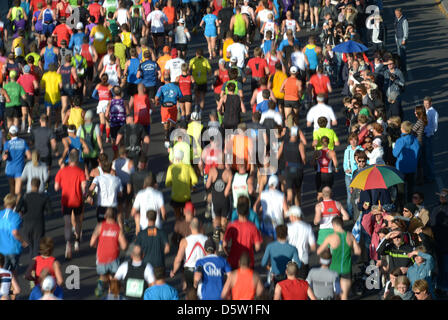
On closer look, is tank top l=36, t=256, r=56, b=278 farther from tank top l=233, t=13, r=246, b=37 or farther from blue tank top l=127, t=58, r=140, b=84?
tank top l=233, t=13, r=246, b=37

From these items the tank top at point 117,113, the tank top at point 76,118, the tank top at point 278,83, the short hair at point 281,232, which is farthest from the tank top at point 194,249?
the tank top at point 278,83

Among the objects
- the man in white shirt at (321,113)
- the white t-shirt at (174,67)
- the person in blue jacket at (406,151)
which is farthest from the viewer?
the white t-shirt at (174,67)

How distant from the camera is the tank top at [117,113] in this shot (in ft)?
76.2

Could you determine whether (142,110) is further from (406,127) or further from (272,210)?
(272,210)

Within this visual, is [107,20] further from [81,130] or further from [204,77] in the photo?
[81,130]

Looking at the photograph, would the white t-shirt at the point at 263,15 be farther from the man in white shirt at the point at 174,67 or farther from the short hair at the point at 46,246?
the short hair at the point at 46,246

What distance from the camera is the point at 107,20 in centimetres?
3052

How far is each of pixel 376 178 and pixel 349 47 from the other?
8.41 metres

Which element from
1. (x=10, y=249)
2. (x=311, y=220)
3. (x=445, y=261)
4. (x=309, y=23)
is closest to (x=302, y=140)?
(x=311, y=220)

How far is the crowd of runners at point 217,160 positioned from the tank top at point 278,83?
0.03 m

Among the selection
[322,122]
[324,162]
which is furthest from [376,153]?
[322,122]

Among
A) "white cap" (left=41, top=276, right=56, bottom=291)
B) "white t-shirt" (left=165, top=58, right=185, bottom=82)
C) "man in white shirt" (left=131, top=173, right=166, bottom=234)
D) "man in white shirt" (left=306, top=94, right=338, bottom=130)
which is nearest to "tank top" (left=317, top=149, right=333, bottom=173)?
"man in white shirt" (left=306, top=94, right=338, bottom=130)

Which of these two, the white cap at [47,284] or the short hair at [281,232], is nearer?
the white cap at [47,284]

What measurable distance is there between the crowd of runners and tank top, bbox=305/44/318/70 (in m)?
0.03
